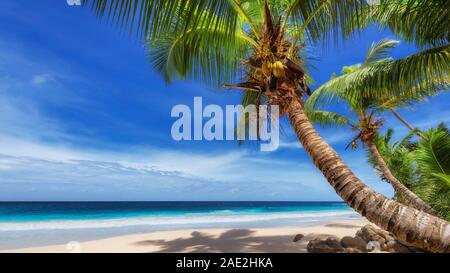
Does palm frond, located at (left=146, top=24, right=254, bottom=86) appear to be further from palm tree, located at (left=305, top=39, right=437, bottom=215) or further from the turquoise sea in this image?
the turquoise sea

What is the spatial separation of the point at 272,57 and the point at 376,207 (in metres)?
2.40

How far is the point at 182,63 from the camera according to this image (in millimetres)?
5402

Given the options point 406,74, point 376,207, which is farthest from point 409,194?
point 376,207

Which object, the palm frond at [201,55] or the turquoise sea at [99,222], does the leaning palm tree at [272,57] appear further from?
the turquoise sea at [99,222]

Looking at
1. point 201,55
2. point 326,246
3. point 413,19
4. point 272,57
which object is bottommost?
point 326,246

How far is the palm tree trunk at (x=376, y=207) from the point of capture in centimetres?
213

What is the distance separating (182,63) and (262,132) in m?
2.46

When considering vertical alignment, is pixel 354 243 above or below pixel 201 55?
below

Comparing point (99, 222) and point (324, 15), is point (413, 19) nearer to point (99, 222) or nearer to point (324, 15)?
point (324, 15)

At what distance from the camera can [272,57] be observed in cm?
404

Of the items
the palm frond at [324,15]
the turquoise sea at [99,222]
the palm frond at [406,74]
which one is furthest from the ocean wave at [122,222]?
the palm frond at [324,15]

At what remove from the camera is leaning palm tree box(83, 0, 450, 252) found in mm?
2363

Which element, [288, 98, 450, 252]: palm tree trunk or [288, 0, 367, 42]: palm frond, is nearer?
[288, 98, 450, 252]: palm tree trunk

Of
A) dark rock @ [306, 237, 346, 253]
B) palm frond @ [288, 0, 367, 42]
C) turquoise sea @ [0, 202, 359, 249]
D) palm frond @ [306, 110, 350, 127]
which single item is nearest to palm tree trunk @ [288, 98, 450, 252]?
palm frond @ [288, 0, 367, 42]
